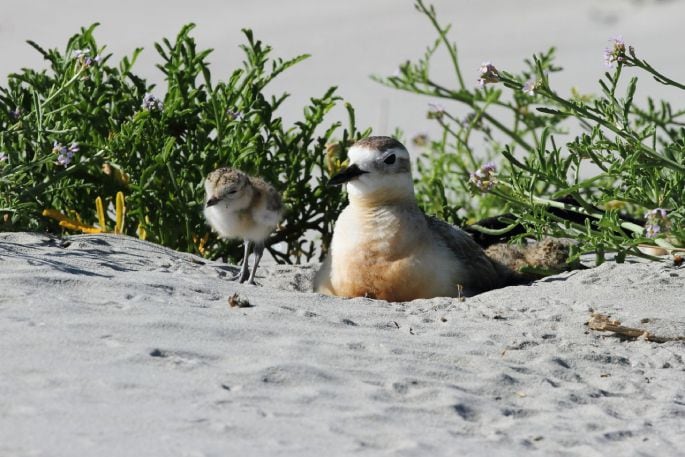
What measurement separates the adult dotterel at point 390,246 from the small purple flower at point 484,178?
674 millimetres

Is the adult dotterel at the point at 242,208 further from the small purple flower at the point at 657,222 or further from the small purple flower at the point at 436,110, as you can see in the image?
the small purple flower at the point at 657,222

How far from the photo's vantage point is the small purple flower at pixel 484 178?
5547 millimetres

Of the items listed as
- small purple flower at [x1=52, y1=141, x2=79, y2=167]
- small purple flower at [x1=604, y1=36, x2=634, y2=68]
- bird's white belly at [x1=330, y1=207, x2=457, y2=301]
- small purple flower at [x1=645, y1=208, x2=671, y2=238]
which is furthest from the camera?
bird's white belly at [x1=330, y1=207, x2=457, y2=301]

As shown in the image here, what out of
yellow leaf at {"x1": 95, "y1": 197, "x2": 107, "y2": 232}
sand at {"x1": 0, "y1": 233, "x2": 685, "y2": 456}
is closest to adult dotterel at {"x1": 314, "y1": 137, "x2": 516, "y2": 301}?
sand at {"x1": 0, "y1": 233, "x2": 685, "y2": 456}

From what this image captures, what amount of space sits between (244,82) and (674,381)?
11.6 ft

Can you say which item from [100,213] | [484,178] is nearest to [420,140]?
[100,213]

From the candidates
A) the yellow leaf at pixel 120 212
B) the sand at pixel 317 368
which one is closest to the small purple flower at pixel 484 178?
the sand at pixel 317 368

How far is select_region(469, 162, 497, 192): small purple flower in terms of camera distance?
5.55m

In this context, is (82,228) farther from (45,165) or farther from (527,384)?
Answer: (527,384)

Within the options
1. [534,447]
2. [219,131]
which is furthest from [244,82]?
[534,447]

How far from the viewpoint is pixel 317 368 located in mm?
4168

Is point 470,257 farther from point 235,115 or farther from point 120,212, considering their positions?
point 120,212

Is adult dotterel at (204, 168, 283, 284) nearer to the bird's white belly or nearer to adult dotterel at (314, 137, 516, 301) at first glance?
adult dotterel at (314, 137, 516, 301)

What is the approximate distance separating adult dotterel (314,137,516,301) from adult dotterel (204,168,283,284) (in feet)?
Result: 1.27
